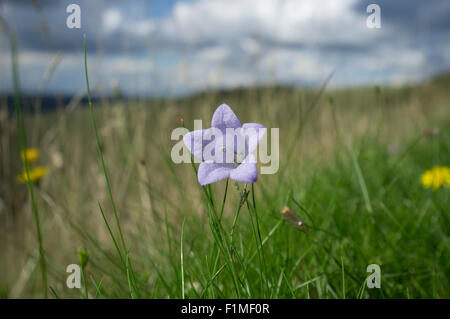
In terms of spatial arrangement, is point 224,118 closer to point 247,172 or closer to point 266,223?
point 247,172

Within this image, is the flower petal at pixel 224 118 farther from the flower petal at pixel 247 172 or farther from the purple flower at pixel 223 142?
the flower petal at pixel 247 172

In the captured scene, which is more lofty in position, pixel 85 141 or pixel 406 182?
pixel 85 141

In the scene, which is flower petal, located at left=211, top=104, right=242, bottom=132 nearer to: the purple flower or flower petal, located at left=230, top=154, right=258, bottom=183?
the purple flower

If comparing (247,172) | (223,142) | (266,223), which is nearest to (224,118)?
(223,142)

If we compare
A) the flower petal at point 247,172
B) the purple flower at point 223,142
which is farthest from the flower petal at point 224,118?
the flower petal at point 247,172

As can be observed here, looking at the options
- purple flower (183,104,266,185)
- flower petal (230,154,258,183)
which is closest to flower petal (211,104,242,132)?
purple flower (183,104,266,185)
